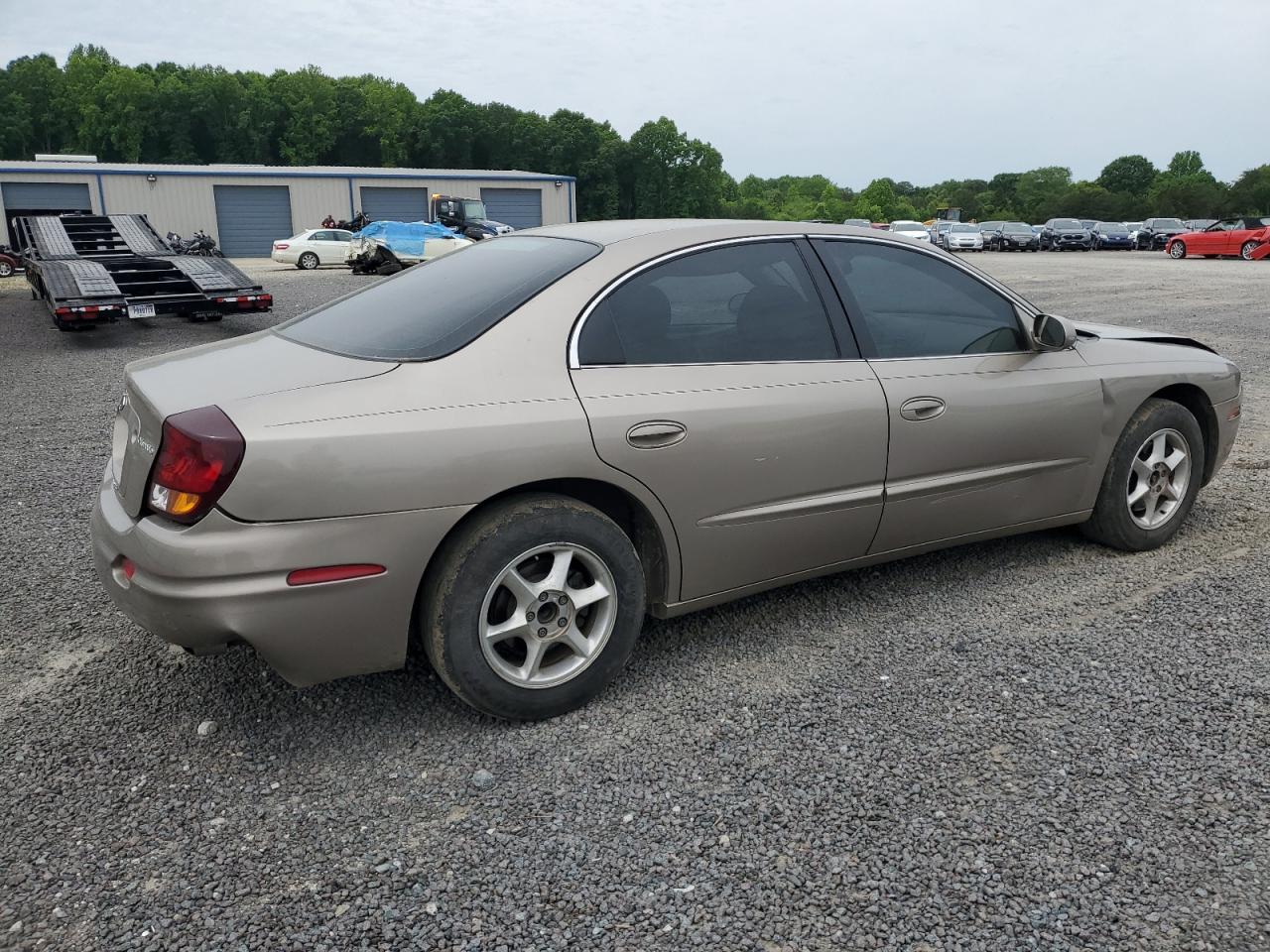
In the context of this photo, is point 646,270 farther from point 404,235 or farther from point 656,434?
point 404,235

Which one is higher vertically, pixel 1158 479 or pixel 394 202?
pixel 394 202

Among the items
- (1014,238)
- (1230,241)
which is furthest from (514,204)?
(1230,241)

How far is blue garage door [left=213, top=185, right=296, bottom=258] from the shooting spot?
147ft

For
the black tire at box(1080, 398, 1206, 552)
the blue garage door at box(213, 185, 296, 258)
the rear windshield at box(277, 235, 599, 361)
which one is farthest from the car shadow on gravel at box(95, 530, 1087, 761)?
the blue garage door at box(213, 185, 296, 258)

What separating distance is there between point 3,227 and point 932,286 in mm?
46447

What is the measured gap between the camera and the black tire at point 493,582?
293 centimetres

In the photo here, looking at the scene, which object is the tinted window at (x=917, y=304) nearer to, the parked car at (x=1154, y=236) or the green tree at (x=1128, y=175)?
the parked car at (x=1154, y=236)

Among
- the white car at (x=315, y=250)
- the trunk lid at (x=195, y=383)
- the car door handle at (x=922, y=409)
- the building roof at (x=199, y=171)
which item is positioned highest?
the building roof at (x=199, y=171)

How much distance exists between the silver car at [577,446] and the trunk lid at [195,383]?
2 cm

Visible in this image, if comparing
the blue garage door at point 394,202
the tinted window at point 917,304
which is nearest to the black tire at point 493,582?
the tinted window at point 917,304

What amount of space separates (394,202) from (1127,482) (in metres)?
47.8

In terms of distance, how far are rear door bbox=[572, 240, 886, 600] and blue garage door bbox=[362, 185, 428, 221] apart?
47.1m

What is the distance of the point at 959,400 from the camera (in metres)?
3.87

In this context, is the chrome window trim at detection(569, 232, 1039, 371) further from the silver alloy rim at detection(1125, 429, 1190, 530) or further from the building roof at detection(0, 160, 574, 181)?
the building roof at detection(0, 160, 574, 181)
